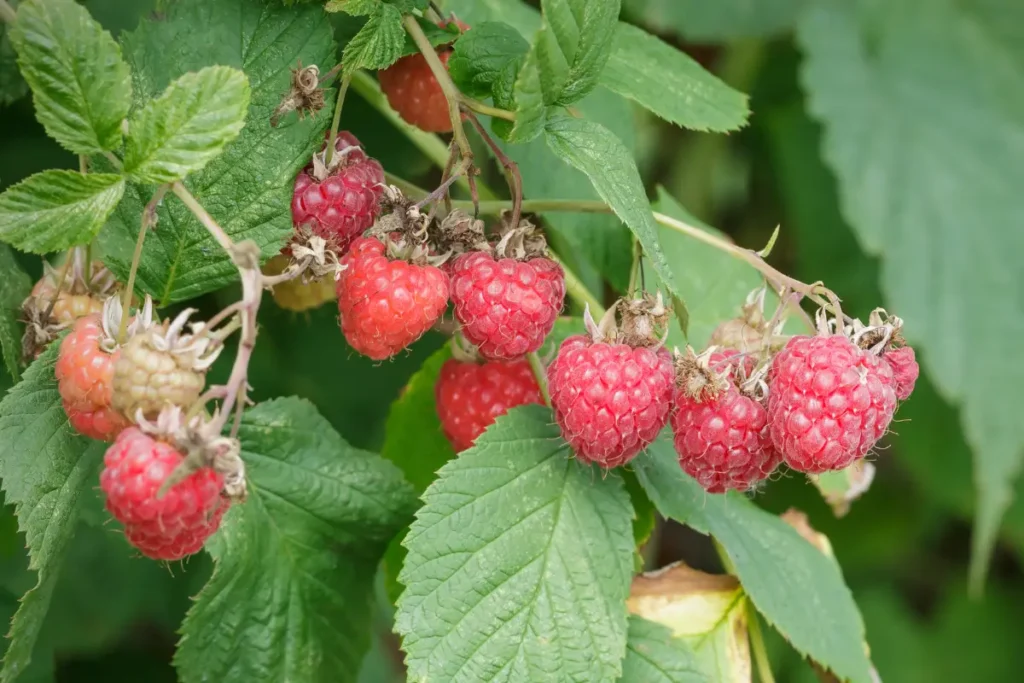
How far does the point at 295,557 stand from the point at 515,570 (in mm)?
213

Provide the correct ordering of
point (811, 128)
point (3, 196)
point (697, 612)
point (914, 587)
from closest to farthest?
point (3, 196) < point (697, 612) < point (811, 128) < point (914, 587)

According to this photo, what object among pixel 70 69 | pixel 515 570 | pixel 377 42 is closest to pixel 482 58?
pixel 377 42

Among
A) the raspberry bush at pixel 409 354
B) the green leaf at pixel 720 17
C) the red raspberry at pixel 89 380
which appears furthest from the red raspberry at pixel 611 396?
the green leaf at pixel 720 17

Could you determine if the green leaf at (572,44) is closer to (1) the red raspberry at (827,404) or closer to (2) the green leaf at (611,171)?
(2) the green leaf at (611,171)

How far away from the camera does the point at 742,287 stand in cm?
125

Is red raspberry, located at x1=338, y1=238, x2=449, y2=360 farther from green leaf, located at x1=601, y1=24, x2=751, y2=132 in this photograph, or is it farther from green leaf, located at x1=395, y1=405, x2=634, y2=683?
green leaf, located at x1=601, y1=24, x2=751, y2=132

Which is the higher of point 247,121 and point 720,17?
point 247,121

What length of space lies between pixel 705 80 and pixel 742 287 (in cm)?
24

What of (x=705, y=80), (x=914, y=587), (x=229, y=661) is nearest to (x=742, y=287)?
(x=705, y=80)

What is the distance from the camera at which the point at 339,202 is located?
84cm

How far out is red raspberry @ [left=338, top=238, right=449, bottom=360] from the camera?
0.80m

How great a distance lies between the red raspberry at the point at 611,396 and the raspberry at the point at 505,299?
1.7 inches

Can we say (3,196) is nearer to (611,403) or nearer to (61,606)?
(611,403)

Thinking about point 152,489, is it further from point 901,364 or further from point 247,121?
point 901,364
